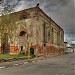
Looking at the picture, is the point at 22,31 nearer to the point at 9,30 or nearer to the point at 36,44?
the point at 36,44

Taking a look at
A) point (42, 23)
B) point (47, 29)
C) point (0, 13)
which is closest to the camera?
point (0, 13)

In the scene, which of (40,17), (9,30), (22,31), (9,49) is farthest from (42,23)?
(9,30)

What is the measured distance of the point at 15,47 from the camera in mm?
51531

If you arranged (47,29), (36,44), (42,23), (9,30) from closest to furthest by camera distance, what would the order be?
(9,30) < (36,44) < (42,23) < (47,29)

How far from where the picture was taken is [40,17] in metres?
52.8

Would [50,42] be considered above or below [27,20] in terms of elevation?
below

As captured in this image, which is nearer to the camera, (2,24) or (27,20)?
(2,24)

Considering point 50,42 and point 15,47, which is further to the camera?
point 50,42

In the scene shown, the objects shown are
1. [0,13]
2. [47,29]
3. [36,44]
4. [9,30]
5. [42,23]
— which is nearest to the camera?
[0,13]

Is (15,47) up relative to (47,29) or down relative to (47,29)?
down

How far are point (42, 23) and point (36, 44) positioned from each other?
244 inches

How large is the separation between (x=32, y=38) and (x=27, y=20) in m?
3.67

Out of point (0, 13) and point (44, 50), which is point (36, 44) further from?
point (0, 13)

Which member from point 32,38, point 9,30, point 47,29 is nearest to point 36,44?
point 32,38
